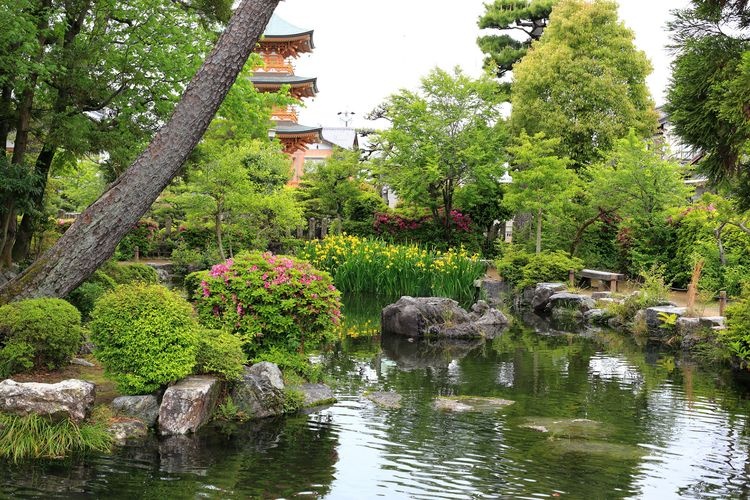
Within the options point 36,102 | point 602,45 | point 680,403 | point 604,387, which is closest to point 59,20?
point 36,102

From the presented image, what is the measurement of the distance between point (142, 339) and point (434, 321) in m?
8.01

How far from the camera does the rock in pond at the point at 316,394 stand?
8102 mm

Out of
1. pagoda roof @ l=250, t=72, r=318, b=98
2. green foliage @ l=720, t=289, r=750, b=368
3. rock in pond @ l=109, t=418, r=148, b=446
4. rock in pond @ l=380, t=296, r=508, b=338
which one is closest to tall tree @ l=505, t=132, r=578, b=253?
rock in pond @ l=380, t=296, r=508, b=338

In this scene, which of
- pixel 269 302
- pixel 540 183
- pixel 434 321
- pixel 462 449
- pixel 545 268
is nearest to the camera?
pixel 462 449

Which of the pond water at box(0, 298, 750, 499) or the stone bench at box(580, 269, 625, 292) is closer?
the pond water at box(0, 298, 750, 499)

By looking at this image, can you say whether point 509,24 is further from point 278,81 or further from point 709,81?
point 709,81

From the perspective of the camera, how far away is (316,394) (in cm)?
828

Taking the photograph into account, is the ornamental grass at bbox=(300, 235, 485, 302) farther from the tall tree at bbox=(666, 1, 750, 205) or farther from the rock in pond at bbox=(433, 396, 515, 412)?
the tall tree at bbox=(666, 1, 750, 205)

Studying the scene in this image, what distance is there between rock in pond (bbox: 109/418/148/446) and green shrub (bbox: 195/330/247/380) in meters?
0.75

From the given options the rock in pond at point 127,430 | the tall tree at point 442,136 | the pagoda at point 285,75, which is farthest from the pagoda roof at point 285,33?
the rock in pond at point 127,430

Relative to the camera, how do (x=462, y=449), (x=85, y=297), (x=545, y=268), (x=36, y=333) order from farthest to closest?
(x=545, y=268) → (x=85, y=297) → (x=36, y=333) → (x=462, y=449)

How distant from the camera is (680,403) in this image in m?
8.70

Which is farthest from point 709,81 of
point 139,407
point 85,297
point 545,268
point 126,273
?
point 545,268

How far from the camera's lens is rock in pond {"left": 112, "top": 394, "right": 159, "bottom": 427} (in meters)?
6.80
